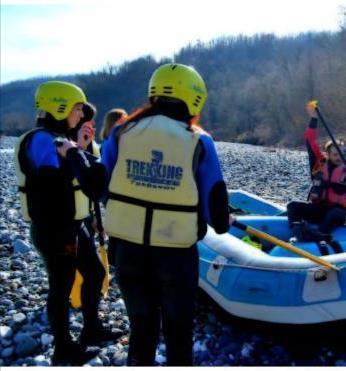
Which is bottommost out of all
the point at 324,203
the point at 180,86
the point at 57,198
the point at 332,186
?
the point at 324,203

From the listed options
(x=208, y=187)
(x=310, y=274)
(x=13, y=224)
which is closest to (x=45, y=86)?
Answer: (x=208, y=187)

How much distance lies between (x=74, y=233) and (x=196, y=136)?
1.16m

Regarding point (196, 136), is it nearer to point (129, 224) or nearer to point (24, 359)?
point (129, 224)

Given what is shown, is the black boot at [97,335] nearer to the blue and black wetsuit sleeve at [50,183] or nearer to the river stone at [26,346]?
the river stone at [26,346]

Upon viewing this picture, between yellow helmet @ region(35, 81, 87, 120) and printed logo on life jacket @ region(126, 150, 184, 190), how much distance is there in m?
0.89

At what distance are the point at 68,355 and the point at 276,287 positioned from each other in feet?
4.45

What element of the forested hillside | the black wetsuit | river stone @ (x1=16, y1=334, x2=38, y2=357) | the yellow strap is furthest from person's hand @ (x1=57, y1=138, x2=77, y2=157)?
the forested hillside

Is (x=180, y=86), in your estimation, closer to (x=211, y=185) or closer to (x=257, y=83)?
(x=211, y=185)

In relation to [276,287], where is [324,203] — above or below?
above

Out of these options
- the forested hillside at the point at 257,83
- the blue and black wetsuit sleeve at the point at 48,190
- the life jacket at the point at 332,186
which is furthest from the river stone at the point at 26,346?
the forested hillside at the point at 257,83

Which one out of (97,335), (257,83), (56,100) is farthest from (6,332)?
(257,83)

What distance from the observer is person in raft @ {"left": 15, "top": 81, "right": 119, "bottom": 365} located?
2834 mm

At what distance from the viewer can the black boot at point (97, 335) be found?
359 cm

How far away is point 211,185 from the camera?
2.29 m
